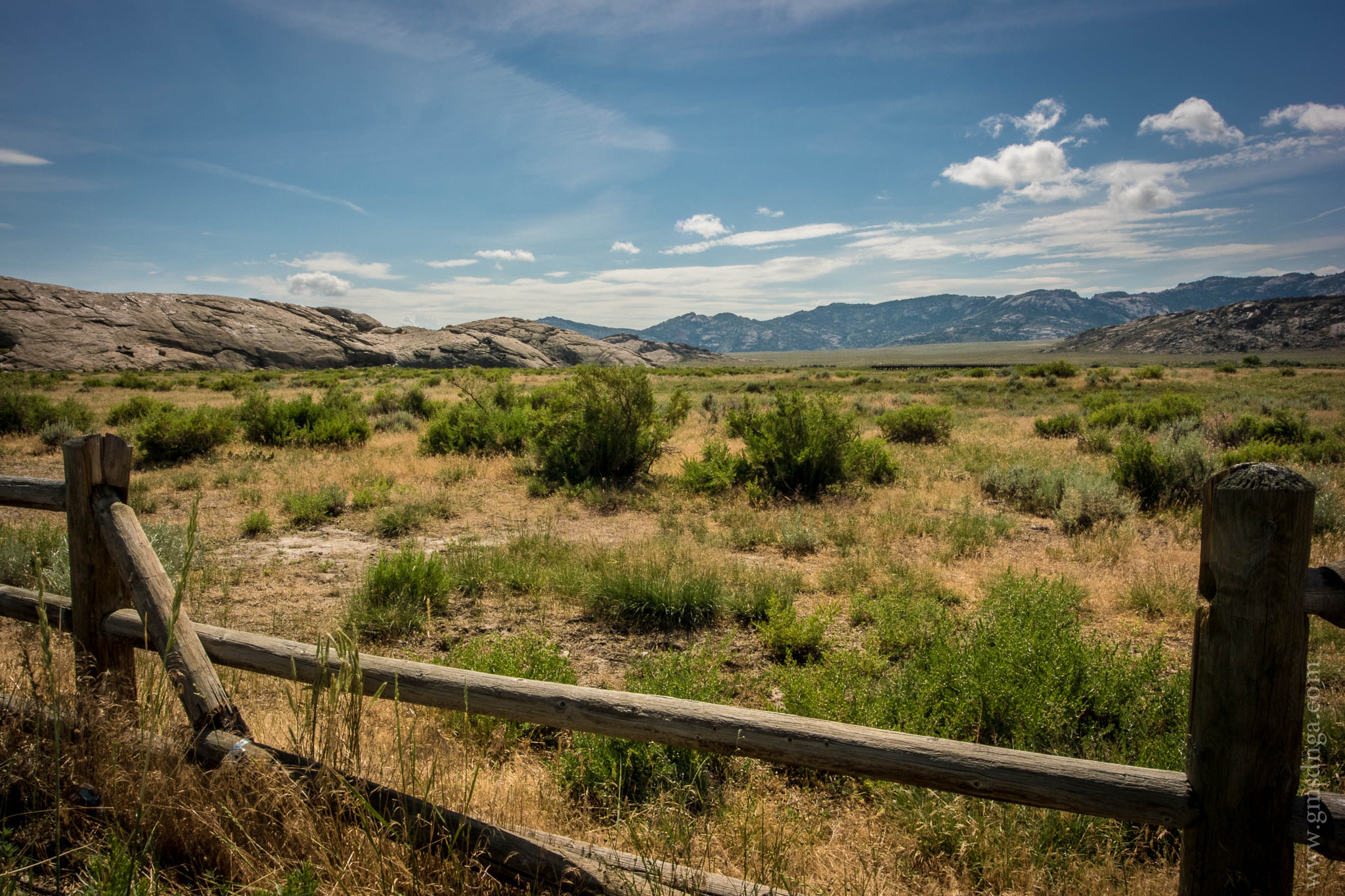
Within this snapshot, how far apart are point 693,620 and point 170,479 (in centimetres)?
963

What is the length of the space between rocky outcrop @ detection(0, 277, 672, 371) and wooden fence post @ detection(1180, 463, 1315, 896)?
31.9 metres

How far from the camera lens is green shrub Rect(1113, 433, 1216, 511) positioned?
29.8ft

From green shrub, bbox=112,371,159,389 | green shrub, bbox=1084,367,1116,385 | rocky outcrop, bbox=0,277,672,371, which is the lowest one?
green shrub, bbox=112,371,159,389

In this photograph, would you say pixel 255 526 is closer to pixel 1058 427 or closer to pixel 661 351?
pixel 1058 427

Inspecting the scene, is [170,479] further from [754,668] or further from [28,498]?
[754,668]

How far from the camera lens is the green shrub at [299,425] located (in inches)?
548

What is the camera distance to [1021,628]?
4160mm

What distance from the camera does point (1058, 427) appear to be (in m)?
15.8

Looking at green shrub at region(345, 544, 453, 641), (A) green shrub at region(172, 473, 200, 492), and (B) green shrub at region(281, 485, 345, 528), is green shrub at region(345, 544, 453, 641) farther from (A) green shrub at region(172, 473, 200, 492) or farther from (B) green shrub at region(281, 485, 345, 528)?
(A) green shrub at region(172, 473, 200, 492)

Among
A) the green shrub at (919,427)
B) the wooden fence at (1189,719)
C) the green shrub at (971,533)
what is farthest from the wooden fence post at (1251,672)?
the green shrub at (919,427)

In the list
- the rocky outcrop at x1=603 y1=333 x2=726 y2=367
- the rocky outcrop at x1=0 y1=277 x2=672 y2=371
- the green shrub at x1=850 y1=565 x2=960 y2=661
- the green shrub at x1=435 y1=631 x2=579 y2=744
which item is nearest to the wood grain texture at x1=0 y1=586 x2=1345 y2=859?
the green shrub at x1=435 y1=631 x2=579 y2=744

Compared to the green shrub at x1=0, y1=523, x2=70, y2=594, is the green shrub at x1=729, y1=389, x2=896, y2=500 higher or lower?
higher

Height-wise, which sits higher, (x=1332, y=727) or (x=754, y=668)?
(x=1332, y=727)

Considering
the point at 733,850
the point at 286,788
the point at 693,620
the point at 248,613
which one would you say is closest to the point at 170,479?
the point at 248,613
